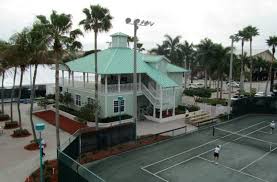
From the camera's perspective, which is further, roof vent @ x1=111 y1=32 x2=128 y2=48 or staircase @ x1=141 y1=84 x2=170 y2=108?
roof vent @ x1=111 y1=32 x2=128 y2=48

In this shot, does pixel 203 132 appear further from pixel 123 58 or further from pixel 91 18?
pixel 91 18

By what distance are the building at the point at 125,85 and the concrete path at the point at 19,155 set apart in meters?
7.23

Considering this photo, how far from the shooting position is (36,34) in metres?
20.8

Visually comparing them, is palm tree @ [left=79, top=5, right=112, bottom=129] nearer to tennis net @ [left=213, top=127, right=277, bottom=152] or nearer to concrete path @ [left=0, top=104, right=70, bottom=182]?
concrete path @ [left=0, top=104, right=70, bottom=182]

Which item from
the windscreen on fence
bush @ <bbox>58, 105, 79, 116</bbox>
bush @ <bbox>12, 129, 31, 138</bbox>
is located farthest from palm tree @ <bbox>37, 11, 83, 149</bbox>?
the windscreen on fence

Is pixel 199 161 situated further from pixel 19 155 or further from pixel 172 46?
pixel 172 46

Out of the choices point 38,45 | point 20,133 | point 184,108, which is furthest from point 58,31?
point 184,108

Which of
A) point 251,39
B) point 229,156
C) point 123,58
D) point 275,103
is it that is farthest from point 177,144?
point 251,39

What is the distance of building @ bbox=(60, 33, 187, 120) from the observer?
107 ft

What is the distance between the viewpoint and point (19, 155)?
22078 millimetres

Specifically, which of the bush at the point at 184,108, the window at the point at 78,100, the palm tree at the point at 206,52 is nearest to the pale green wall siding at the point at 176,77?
the bush at the point at 184,108

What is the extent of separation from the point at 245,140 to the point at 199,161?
8418mm

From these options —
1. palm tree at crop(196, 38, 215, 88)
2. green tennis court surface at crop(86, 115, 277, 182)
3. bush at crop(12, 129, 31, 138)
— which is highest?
palm tree at crop(196, 38, 215, 88)

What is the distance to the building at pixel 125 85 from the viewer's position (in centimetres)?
3250
